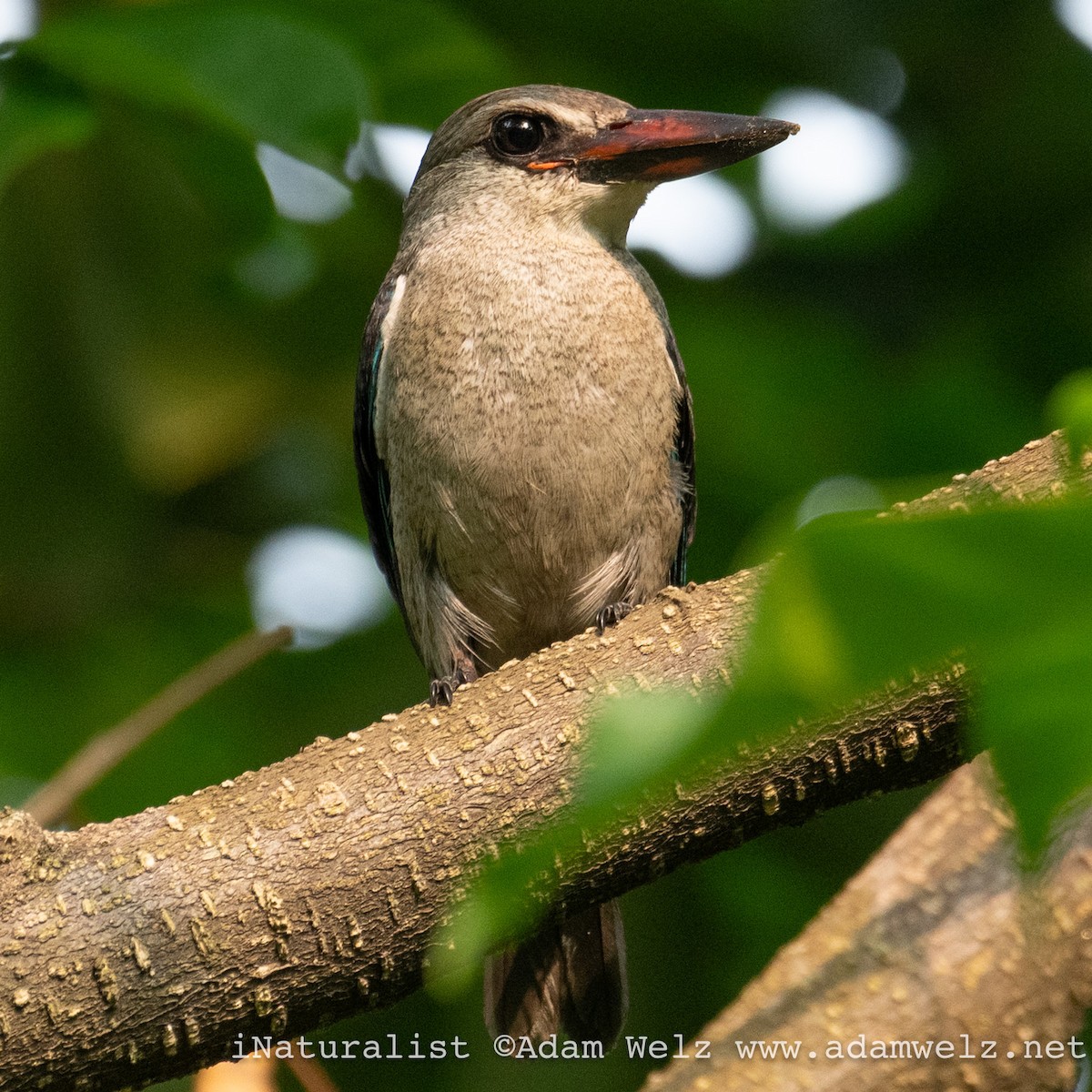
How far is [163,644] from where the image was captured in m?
4.73

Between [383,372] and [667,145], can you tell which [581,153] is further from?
[383,372]

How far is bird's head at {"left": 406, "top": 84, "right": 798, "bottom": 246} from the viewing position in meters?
4.34

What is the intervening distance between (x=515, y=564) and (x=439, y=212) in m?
1.23

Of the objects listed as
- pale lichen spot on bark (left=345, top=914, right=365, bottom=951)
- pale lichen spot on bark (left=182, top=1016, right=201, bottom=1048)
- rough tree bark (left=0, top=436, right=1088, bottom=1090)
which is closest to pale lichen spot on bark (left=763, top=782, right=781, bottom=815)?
rough tree bark (left=0, top=436, right=1088, bottom=1090)

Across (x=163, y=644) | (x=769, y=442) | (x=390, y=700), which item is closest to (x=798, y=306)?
(x=769, y=442)

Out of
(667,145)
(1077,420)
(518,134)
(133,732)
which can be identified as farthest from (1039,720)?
(518,134)

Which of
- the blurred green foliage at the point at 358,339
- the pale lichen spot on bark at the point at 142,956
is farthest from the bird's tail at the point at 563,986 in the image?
the pale lichen spot on bark at the point at 142,956

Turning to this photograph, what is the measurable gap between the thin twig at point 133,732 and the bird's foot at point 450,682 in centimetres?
40

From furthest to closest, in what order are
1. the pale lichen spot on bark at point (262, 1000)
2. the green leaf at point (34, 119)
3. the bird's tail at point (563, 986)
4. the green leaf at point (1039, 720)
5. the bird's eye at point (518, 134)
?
the bird's eye at point (518, 134)
the bird's tail at point (563, 986)
the green leaf at point (34, 119)
the pale lichen spot on bark at point (262, 1000)
the green leaf at point (1039, 720)

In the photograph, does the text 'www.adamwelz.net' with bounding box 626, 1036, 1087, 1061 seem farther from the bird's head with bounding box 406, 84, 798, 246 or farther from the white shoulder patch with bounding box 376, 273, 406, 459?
the bird's head with bounding box 406, 84, 798, 246

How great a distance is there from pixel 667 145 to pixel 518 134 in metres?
0.52

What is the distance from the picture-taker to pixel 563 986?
395 cm

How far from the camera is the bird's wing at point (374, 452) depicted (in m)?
4.45

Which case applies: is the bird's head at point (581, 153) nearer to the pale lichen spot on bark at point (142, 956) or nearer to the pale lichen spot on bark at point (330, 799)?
the pale lichen spot on bark at point (330, 799)
